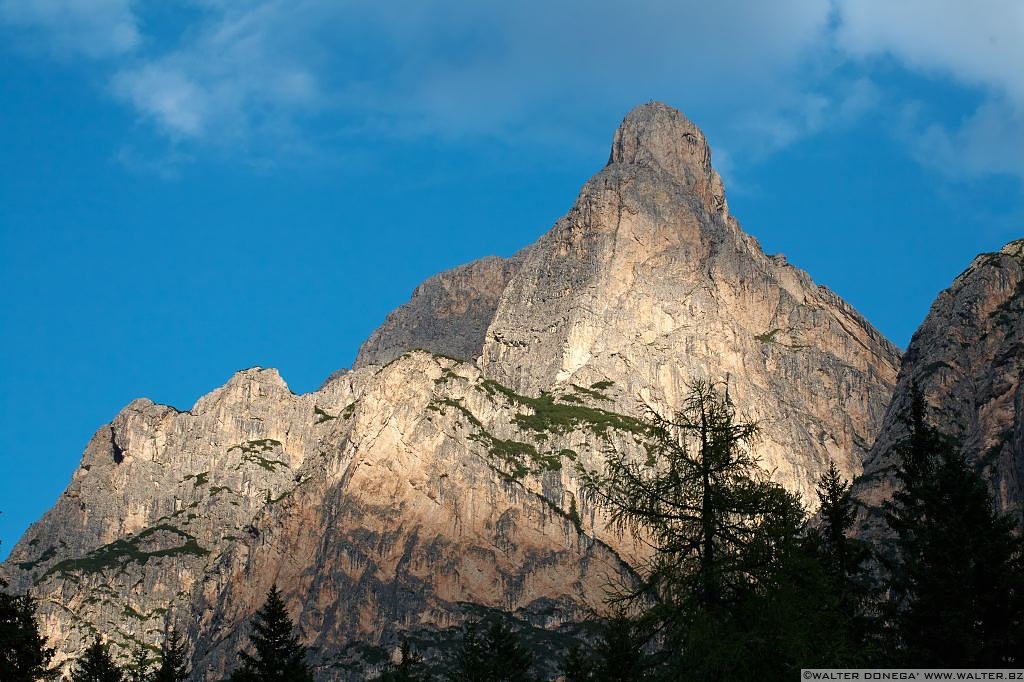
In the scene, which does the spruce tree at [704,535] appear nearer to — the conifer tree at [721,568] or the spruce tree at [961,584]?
the conifer tree at [721,568]

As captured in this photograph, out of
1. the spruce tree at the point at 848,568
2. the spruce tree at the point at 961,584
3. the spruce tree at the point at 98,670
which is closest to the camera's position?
the spruce tree at the point at 961,584

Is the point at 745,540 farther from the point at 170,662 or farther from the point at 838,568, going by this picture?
the point at 170,662

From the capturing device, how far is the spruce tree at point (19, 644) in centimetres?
6159

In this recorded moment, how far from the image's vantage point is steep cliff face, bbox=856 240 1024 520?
6142 inches

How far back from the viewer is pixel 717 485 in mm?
36250

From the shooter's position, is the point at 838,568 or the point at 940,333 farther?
the point at 940,333

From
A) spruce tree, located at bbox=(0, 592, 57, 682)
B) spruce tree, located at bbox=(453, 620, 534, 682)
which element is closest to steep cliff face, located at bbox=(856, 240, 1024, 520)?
spruce tree, located at bbox=(453, 620, 534, 682)

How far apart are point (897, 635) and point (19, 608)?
3969cm

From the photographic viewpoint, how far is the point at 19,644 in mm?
63156

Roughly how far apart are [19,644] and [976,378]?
5611 inches

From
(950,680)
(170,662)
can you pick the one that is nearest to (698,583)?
(950,680)

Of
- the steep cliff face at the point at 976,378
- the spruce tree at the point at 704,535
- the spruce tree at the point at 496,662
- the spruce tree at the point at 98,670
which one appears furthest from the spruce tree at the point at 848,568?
the steep cliff face at the point at 976,378

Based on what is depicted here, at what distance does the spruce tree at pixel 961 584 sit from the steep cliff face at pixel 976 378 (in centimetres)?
9234

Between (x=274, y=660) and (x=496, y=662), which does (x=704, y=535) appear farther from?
(x=496, y=662)
